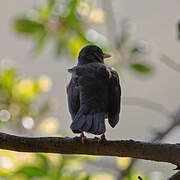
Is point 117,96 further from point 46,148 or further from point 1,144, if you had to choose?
point 1,144

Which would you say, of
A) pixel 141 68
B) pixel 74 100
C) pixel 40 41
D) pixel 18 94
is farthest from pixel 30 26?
pixel 74 100

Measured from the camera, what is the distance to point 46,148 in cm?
148

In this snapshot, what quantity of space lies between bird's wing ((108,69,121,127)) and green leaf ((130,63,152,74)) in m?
1.18

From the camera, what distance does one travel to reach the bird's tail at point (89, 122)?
1574 millimetres

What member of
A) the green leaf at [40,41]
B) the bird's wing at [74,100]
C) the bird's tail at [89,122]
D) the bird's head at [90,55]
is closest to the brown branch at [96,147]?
the bird's tail at [89,122]

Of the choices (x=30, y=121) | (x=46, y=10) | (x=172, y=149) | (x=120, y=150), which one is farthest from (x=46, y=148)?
(x=46, y=10)

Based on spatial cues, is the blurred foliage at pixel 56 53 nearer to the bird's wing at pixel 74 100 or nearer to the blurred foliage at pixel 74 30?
the blurred foliage at pixel 74 30

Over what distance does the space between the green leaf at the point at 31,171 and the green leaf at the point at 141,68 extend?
1.13 meters

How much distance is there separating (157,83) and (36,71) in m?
1.52

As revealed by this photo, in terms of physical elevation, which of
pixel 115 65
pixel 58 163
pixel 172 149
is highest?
pixel 172 149

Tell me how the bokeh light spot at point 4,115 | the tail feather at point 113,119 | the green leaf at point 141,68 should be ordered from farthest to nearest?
the green leaf at point 141,68, the bokeh light spot at point 4,115, the tail feather at point 113,119

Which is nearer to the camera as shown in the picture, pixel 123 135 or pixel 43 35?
Answer: pixel 43 35

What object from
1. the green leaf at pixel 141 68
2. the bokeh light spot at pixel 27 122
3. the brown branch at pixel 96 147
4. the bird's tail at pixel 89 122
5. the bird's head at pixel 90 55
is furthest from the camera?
the green leaf at pixel 141 68

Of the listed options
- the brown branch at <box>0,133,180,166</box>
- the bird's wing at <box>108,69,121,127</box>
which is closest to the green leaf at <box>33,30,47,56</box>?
the bird's wing at <box>108,69,121,127</box>
